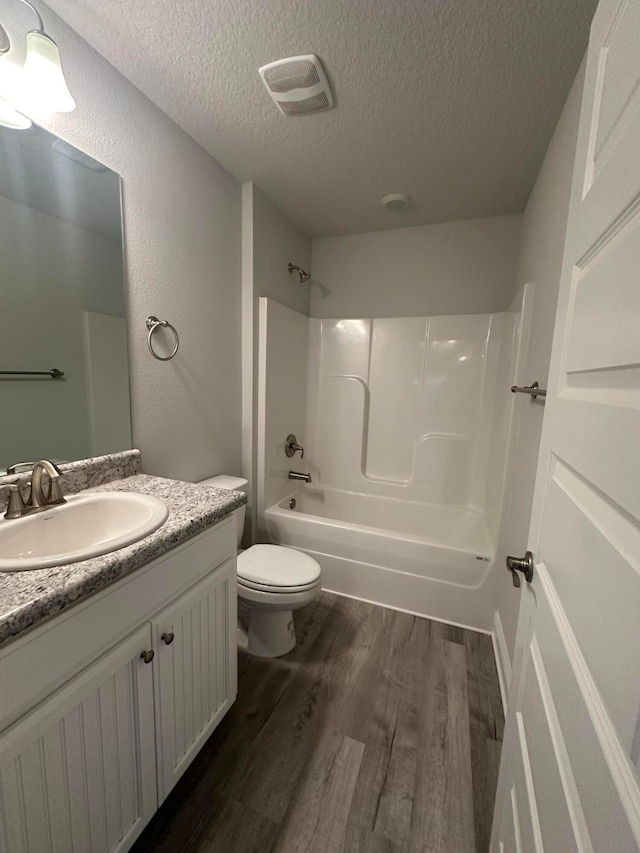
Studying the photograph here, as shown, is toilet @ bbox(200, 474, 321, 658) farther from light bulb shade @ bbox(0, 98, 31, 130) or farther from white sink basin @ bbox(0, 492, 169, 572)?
light bulb shade @ bbox(0, 98, 31, 130)

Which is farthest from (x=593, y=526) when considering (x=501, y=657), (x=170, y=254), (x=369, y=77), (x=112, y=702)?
(x=170, y=254)

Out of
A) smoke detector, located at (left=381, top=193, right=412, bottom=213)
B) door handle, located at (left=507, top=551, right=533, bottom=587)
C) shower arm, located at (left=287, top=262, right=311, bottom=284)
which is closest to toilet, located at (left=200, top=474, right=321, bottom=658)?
door handle, located at (left=507, top=551, right=533, bottom=587)

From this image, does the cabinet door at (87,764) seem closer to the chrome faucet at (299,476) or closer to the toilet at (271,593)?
the toilet at (271,593)

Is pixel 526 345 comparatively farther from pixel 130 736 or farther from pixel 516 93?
pixel 130 736

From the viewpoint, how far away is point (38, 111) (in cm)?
104

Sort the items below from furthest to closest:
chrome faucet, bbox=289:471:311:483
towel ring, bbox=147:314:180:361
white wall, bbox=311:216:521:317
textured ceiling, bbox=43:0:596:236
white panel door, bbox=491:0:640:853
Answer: chrome faucet, bbox=289:471:311:483 < white wall, bbox=311:216:521:317 < towel ring, bbox=147:314:180:361 < textured ceiling, bbox=43:0:596:236 < white panel door, bbox=491:0:640:853

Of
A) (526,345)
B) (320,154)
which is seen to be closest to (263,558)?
(526,345)

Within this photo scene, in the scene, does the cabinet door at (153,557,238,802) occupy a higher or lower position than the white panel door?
lower

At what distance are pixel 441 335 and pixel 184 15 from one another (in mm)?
1988

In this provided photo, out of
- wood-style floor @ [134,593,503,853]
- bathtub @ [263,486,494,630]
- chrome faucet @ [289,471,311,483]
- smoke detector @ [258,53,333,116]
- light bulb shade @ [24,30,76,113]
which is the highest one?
smoke detector @ [258,53,333,116]

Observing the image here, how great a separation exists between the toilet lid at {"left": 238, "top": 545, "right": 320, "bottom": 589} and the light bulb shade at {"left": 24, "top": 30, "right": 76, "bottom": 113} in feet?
5.84

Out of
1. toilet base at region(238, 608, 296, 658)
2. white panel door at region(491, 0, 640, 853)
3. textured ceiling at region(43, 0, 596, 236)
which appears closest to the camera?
white panel door at region(491, 0, 640, 853)

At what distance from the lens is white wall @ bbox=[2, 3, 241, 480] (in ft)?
3.86

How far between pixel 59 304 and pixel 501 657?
2292mm
